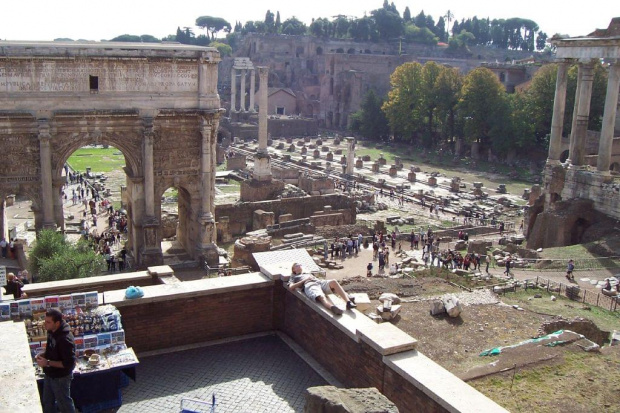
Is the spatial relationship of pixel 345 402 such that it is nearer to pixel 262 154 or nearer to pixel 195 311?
pixel 195 311

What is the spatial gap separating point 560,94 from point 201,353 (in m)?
25.8

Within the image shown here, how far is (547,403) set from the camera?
914 cm

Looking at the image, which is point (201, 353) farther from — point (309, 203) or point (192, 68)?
point (309, 203)

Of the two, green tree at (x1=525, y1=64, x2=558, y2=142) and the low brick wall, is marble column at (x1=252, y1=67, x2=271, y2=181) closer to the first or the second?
green tree at (x1=525, y1=64, x2=558, y2=142)

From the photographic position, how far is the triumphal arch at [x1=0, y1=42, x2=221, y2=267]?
2019cm

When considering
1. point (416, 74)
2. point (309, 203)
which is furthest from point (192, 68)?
point (416, 74)

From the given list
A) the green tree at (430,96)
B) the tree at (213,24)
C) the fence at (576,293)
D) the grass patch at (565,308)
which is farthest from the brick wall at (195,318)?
the tree at (213,24)

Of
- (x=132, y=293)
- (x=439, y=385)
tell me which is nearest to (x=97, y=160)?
(x=132, y=293)

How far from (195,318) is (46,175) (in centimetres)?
1468

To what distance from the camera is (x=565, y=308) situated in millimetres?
16719

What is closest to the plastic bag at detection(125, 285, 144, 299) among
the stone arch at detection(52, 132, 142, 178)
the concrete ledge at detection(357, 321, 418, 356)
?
the concrete ledge at detection(357, 321, 418, 356)

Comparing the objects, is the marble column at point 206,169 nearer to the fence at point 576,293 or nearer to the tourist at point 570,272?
the fence at point 576,293

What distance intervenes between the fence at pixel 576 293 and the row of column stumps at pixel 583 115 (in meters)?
9.29

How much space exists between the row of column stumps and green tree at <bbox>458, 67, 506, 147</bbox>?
22758mm
